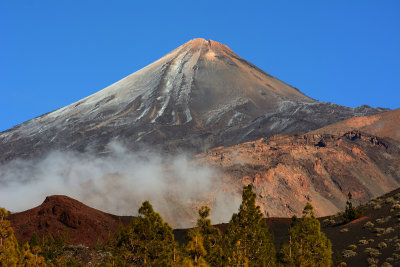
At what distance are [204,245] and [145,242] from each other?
17.9 feet

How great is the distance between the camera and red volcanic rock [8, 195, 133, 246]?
3361 inches

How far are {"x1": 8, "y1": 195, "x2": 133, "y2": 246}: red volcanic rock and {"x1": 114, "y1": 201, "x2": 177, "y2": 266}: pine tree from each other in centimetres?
4659

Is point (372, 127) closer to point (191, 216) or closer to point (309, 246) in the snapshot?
point (191, 216)

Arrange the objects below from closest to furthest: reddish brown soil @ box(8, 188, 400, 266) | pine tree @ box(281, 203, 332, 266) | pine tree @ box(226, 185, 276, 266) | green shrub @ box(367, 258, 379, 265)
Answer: pine tree @ box(226, 185, 276, 266)
pine tree @ box(281, 203, 332, 266)
green shrub @ box(367, 258, 379, 265)
reddish brown soil @ box(8, 188, 400, 266)

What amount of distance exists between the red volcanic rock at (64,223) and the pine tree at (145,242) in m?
46.6

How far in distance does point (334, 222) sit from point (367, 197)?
6841 cm

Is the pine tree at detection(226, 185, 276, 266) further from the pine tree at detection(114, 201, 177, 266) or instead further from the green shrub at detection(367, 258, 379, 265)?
Result: the green shrub at detection(367, 258, 379, 265)

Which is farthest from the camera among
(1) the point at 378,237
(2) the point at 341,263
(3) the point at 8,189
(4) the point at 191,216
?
(3) the point at 8,189

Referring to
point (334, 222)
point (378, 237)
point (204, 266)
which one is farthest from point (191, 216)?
point (204, 266)

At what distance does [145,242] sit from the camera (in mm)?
37781

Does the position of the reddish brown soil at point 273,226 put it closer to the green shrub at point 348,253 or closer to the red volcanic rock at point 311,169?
the green shrub at point 348,253

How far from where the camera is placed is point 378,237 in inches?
2665

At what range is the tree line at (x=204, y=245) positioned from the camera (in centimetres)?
3700

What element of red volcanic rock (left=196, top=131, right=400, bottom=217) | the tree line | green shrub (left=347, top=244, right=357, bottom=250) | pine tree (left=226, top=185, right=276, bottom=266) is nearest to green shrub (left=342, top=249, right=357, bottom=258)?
green shrub (left=347, top=244, right=357, bottom=250)
